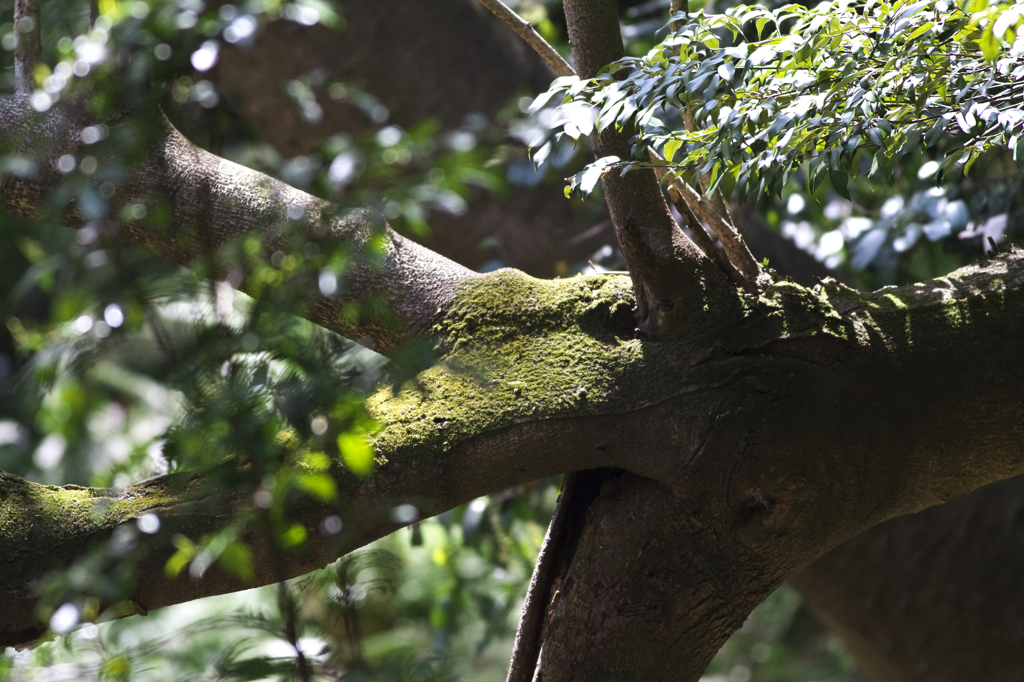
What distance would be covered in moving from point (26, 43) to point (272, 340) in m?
1.14

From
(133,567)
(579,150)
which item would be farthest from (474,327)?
(579,150)

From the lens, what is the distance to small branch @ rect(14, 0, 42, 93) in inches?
60.4

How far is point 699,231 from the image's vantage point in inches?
53.5

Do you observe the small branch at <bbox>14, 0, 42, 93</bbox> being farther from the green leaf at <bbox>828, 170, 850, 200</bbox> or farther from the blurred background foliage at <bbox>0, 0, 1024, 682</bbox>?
the green leaf at <bbox>828, 170, 850, 200</bbox>

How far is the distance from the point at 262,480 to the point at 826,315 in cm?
96

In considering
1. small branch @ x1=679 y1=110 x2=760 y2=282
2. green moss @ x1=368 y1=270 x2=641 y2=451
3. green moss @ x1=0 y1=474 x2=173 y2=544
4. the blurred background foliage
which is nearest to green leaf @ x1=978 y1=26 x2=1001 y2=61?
the blurred background foliage

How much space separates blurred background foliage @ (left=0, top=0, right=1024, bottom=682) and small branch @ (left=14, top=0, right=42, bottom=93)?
8 centimetres

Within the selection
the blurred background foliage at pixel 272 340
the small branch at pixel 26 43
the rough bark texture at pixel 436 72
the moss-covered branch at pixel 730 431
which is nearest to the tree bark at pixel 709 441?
the moss-covered branch at pixel 730 431

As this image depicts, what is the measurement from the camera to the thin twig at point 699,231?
4.41 feet

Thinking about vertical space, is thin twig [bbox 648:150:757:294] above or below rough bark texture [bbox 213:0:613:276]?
below

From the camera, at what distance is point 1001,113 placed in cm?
109

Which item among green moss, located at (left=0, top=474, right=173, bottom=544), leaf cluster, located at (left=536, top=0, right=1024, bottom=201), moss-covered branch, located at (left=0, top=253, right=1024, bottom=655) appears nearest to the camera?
leaf cluster, located at (left=536, top=0, right=1024, bottom=201)

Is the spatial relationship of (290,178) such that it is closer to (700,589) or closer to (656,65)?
(656,65)

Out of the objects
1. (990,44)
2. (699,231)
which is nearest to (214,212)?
(699,231)
